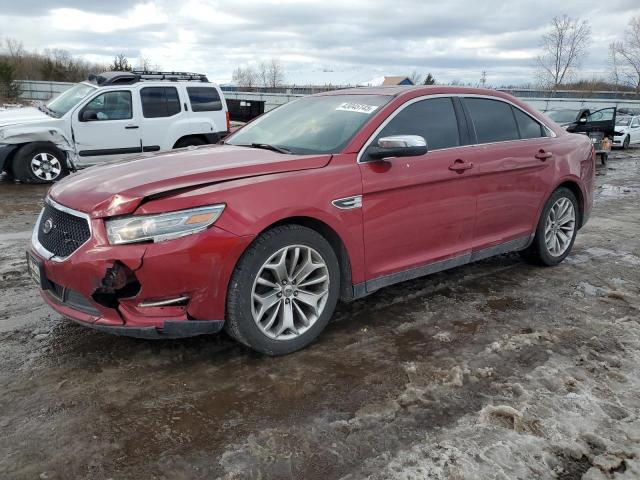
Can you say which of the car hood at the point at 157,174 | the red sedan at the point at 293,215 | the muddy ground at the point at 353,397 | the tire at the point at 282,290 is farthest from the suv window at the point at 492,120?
the tire at the point at 282,290

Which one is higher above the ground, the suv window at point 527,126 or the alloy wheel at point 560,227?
the suv window at point 527,126

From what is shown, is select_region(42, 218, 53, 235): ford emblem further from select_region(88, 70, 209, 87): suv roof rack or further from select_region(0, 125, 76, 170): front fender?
select_region(88, 70, 209, 87): suv roof rack

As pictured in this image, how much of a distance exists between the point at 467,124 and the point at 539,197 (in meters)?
1.08

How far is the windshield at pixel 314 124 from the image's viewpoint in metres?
3.75

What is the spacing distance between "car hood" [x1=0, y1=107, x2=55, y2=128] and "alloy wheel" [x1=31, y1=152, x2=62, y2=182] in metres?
0.61

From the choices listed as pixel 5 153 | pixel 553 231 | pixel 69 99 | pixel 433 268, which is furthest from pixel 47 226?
pixel 69 99

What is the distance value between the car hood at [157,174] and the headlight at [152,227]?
2.5 inches

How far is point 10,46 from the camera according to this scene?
54.0 m

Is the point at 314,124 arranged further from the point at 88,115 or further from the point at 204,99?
the point at 204,99

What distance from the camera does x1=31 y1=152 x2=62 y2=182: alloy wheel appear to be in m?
9.28

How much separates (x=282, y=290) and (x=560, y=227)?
10.8ft

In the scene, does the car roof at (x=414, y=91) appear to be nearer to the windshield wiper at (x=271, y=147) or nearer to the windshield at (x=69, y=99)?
the windshield wiper at (x=271, y=147)

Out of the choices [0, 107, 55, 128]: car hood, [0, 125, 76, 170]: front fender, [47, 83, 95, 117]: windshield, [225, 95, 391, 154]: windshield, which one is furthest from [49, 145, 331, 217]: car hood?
[47, 83, 95, 117]: windshield

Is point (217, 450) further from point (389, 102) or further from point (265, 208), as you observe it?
point (389, 102)
